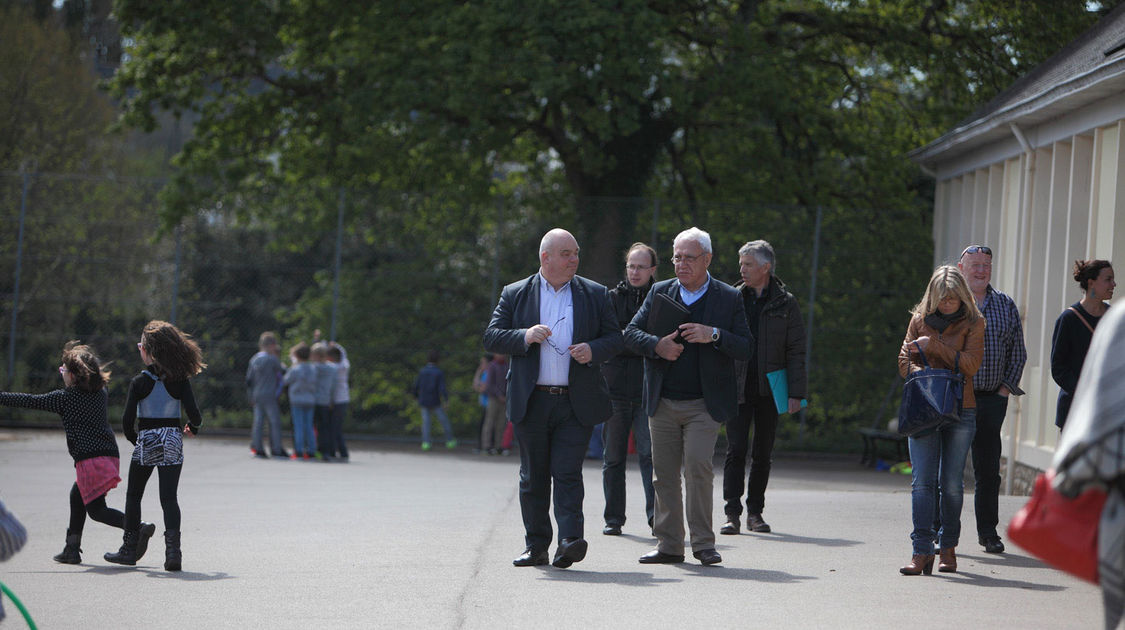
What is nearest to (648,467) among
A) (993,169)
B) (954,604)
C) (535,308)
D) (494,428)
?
(535,308)

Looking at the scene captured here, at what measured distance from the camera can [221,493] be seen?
1260 cm

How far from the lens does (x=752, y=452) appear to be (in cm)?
984

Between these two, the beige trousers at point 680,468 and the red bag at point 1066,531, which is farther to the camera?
the beige trousers at point 680,468

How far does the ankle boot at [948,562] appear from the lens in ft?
25.5

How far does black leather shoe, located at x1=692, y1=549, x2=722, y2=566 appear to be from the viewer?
7961 mm

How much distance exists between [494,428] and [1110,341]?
16.6m

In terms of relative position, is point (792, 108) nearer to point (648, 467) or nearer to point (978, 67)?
point (978, 67)

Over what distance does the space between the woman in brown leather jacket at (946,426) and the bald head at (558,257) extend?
195cm

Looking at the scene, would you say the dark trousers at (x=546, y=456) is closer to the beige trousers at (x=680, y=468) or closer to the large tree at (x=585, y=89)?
the beige trousers at (x=680, y=468)

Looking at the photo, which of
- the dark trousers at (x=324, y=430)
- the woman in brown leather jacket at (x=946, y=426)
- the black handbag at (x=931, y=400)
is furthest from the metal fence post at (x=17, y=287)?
the black handbag at (x=931, y=400)

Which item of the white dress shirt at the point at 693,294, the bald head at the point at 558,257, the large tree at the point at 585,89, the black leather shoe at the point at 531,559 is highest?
the large tree at the point at 585,89

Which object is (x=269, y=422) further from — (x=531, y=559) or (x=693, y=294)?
(x=693, y=294)

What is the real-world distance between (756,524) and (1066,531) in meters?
6.17

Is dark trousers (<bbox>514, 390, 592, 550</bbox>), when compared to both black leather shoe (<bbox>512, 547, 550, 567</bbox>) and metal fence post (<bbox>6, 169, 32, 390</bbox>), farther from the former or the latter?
metal fence post (<bbox>6, 169, 32, 390</bbox>)
